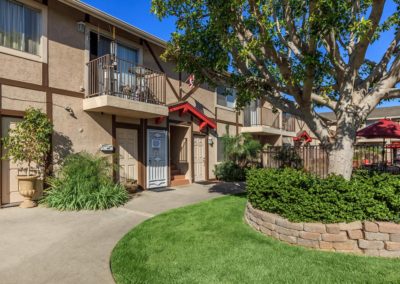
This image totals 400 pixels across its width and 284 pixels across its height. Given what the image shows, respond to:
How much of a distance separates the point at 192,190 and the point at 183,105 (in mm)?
3710

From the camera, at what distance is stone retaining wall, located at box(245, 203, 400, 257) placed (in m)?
4.64

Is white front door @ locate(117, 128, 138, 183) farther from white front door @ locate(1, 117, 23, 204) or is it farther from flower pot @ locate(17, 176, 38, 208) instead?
white front door @ locate(1, 117, 23, 204)

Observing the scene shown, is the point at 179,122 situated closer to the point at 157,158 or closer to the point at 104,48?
the point at 157,158

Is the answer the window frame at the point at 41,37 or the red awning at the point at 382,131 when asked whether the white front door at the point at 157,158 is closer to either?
the window frame at the point at 41,37

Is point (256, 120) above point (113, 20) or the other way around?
the other way around

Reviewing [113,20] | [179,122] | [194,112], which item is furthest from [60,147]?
[194,112]

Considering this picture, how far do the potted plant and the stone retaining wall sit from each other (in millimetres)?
6432

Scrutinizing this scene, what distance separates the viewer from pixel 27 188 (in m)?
7.61

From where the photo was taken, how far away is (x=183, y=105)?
12453 mm

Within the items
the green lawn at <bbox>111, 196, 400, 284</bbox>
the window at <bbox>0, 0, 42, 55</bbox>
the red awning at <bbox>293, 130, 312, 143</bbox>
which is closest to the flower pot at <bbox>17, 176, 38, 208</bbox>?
the green lawn at <bbox>111, 196, 400, 284</bbox>

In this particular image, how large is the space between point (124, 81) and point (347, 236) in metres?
8.65

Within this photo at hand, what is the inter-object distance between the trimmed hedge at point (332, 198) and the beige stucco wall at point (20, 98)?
676cm

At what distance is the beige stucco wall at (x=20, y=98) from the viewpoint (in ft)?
25.0

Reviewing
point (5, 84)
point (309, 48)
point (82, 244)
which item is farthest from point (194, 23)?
point (82, 244)
